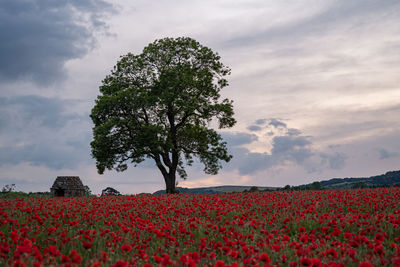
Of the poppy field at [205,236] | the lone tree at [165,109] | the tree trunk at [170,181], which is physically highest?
the lone tree at [165,109]

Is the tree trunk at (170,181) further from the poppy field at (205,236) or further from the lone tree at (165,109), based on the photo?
the poppy field at (205,236)

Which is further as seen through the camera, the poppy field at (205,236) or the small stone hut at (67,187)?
the small stone hut at (67,187)

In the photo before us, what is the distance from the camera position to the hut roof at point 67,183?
30203 millimetres

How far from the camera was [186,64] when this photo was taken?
31.3 m

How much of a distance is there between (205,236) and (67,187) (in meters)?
24.3

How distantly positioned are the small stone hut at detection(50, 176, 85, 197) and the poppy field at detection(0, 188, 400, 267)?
16324 mm

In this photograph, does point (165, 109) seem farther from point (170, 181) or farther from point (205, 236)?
point (205, 236)

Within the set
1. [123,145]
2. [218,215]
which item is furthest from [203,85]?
[218,215]

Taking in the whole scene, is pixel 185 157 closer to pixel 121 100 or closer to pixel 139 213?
pixel 121 100

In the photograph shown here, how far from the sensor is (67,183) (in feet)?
99.3

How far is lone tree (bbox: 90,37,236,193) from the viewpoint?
2888 cm

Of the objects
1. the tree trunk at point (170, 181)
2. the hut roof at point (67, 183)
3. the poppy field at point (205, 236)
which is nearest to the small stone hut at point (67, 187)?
the hut roof at point (67, 183)

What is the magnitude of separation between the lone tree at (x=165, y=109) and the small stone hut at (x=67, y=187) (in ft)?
7.96

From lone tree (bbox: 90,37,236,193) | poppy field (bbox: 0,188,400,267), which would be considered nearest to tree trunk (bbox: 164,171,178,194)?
lone tree (bbox: 90,37,236,193)
